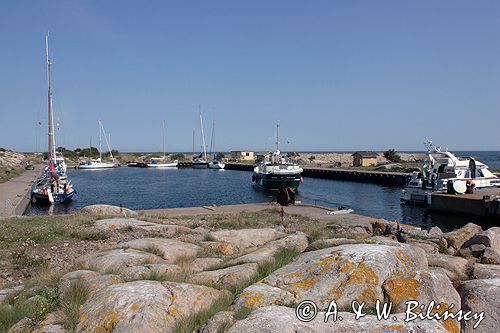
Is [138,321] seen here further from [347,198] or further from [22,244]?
[347,198]

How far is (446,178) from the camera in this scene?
124 ft

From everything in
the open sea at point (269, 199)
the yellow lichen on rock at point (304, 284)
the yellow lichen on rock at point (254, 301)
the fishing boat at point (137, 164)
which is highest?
the yellow lichen on rock at point (304, 284)

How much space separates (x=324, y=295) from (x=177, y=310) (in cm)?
185

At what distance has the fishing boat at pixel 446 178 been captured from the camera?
36.8 meters

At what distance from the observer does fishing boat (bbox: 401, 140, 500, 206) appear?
121 feet

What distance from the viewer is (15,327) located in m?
5.16

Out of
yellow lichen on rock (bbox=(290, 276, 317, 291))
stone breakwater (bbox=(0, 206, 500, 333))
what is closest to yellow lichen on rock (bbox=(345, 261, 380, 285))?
stone breakwater (bbox=(0, 206, 500, 333))

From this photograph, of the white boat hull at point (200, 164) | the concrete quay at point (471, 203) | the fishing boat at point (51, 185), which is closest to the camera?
the concrete quay at point (471, 203)

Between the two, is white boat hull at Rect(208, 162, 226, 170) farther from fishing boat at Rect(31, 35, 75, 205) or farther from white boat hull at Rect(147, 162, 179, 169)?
fishing boat at Rect(31, 35, 75, 205)

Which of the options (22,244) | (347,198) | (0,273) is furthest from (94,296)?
(347,198)

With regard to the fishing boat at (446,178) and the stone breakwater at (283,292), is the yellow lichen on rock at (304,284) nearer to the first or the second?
the stone breakwater at (283,292)

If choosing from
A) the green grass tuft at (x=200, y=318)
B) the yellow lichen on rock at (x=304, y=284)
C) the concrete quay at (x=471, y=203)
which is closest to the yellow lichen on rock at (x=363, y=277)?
the yellow lichen on rock at (x=304, y=284)

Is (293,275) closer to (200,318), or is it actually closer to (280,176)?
(200,318)

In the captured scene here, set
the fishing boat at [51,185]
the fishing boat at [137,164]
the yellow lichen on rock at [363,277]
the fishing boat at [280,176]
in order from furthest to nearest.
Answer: the fishing boat at [137,164], the fishing boat at [280,176], the fishing boat at [51,185], the yellow lichen on rock at [363,277]
